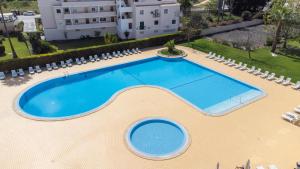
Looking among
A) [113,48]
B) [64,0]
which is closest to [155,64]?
[113,48]

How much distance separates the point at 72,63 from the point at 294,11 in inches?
1235

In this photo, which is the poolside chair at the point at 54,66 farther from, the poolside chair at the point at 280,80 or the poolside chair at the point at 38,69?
the poolside chair at the point at 280,80

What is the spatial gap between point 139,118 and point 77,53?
16879mm

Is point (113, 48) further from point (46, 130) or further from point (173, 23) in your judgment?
point (46, 130)

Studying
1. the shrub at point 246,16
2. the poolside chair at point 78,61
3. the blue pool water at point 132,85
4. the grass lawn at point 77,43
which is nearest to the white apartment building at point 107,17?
the grass lawn at point 77,43

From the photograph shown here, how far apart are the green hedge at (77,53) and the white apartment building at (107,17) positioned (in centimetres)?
473

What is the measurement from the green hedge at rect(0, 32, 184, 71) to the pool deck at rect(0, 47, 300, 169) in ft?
17.0

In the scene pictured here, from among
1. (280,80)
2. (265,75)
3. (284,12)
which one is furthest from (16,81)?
(284,12)

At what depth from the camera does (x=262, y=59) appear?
31594mm

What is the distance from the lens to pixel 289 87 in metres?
24.6

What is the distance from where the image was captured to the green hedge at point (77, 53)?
91.2ft

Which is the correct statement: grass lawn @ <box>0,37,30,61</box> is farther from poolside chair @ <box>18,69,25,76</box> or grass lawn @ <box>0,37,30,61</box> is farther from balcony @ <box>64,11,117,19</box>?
balcony @ <box>64,11,117,19</box>

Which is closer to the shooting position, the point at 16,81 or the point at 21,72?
the point at 16,81

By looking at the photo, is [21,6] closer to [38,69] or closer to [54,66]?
[54,66]
